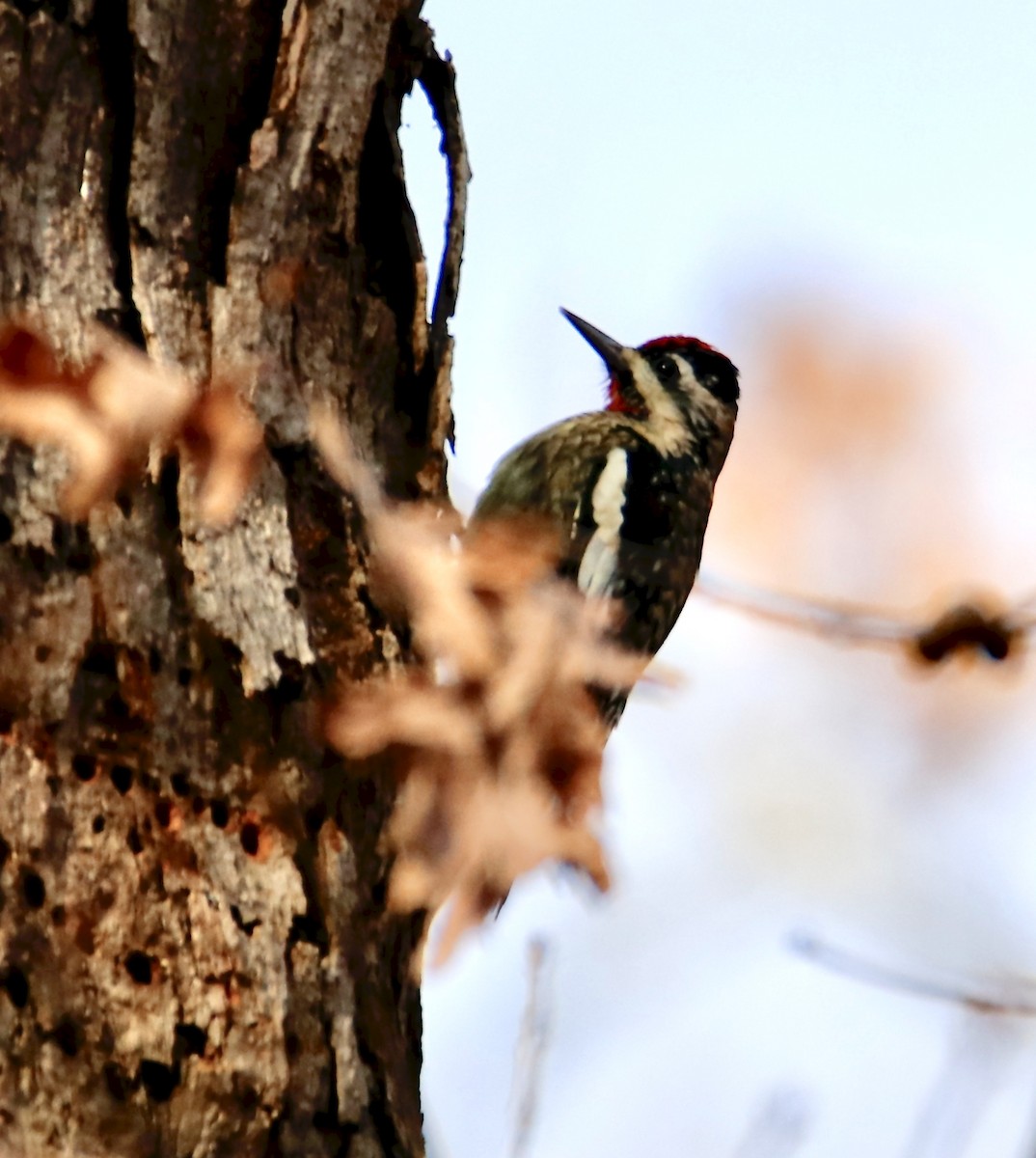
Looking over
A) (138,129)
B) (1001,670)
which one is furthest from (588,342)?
(1001,670)

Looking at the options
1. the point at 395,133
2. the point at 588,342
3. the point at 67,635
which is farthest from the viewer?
the point at 588,342

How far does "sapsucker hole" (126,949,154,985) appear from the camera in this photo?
253 centimetres

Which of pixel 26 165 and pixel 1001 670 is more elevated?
pixel 26 165

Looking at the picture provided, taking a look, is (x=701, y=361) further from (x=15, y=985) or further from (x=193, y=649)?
(x=15, y=985)

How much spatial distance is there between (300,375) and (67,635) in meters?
0.65

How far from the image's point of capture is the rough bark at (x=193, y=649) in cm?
251

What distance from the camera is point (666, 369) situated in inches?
212

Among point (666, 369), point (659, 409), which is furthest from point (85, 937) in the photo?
point (666, 369)

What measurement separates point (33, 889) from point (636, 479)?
8.42 feet

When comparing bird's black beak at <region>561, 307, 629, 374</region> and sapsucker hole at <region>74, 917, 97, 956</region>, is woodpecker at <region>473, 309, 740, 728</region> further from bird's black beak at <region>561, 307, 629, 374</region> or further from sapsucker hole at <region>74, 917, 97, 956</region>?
sapsucker hole at <region>74, 917, 97, 956</region>

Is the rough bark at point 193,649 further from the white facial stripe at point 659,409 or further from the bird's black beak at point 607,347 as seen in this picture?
the bird's black beak at point 607,347

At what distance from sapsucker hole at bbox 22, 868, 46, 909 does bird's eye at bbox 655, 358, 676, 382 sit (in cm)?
324

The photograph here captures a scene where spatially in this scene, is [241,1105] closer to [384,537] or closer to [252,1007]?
[252,1007]

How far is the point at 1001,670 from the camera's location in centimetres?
166
